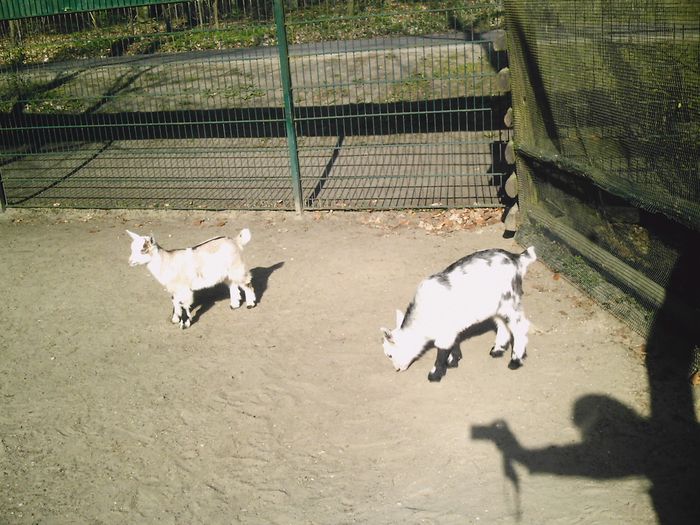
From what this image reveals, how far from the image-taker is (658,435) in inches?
205

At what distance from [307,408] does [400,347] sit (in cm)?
87

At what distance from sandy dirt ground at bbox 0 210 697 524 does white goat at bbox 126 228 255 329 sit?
0.38 metres

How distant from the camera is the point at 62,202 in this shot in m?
11.5

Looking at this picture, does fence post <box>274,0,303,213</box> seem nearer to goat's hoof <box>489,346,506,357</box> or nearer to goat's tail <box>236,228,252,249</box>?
goat's tail <box>236,228,252,249</box>

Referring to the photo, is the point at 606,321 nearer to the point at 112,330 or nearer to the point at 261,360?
the point at 261,360

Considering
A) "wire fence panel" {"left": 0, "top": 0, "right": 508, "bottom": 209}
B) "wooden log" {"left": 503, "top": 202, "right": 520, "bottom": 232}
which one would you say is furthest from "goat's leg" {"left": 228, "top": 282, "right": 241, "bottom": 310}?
"wooden log" {"left": 503, "top": 202, "right": 520, "bottom": 232}

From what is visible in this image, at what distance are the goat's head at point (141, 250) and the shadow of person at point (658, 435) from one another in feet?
11.4

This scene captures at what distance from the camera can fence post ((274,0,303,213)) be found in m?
9.36

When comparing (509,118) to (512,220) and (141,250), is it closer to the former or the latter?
(512,220)

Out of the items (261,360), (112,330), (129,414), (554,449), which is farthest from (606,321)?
(112,330)

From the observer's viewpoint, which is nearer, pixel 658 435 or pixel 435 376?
pixel 658 435

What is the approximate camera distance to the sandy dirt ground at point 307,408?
4.87 metres

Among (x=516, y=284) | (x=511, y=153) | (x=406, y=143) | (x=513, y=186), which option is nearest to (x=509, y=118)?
(x=511, y=153)

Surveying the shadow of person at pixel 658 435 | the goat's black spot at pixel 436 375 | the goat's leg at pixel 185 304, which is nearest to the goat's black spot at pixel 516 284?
the goat's black spot at pixel 436 375
